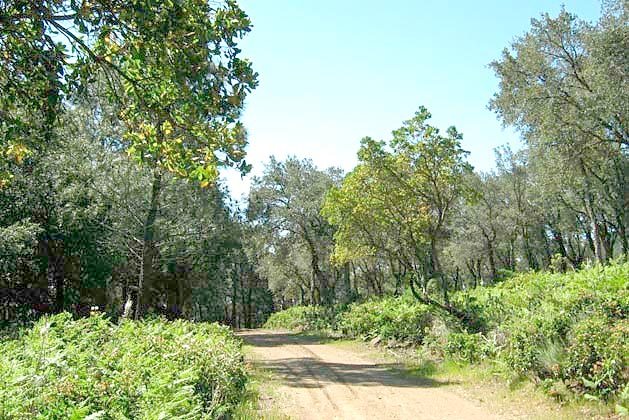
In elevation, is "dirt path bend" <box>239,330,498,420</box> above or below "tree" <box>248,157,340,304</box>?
below

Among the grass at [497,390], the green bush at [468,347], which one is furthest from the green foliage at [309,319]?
→ the green bush at [468,347]

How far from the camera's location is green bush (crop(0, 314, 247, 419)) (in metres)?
4.52

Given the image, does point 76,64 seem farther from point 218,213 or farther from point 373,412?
point 218,213

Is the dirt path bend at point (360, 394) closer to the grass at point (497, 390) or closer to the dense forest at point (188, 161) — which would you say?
the grass at point (497, 390)

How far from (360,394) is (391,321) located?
10.5 m

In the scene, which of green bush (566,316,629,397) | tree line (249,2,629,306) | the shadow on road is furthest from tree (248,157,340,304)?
green bush (566,316,629,397)

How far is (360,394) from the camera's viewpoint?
465 inches

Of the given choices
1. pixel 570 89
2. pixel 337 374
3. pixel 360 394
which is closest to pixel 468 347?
pixel 337 374

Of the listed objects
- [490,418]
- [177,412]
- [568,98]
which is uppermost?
[568,98]

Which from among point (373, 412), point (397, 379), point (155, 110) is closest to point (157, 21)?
point (155, 110)

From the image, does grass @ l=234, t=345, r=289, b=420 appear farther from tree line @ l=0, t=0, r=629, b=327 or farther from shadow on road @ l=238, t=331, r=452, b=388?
tree line @ l=0, t=0, r=629, b=327

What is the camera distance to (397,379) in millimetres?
14086

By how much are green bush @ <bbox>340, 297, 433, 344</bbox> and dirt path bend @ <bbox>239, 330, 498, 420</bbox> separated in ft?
8.69

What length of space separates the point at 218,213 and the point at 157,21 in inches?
841
